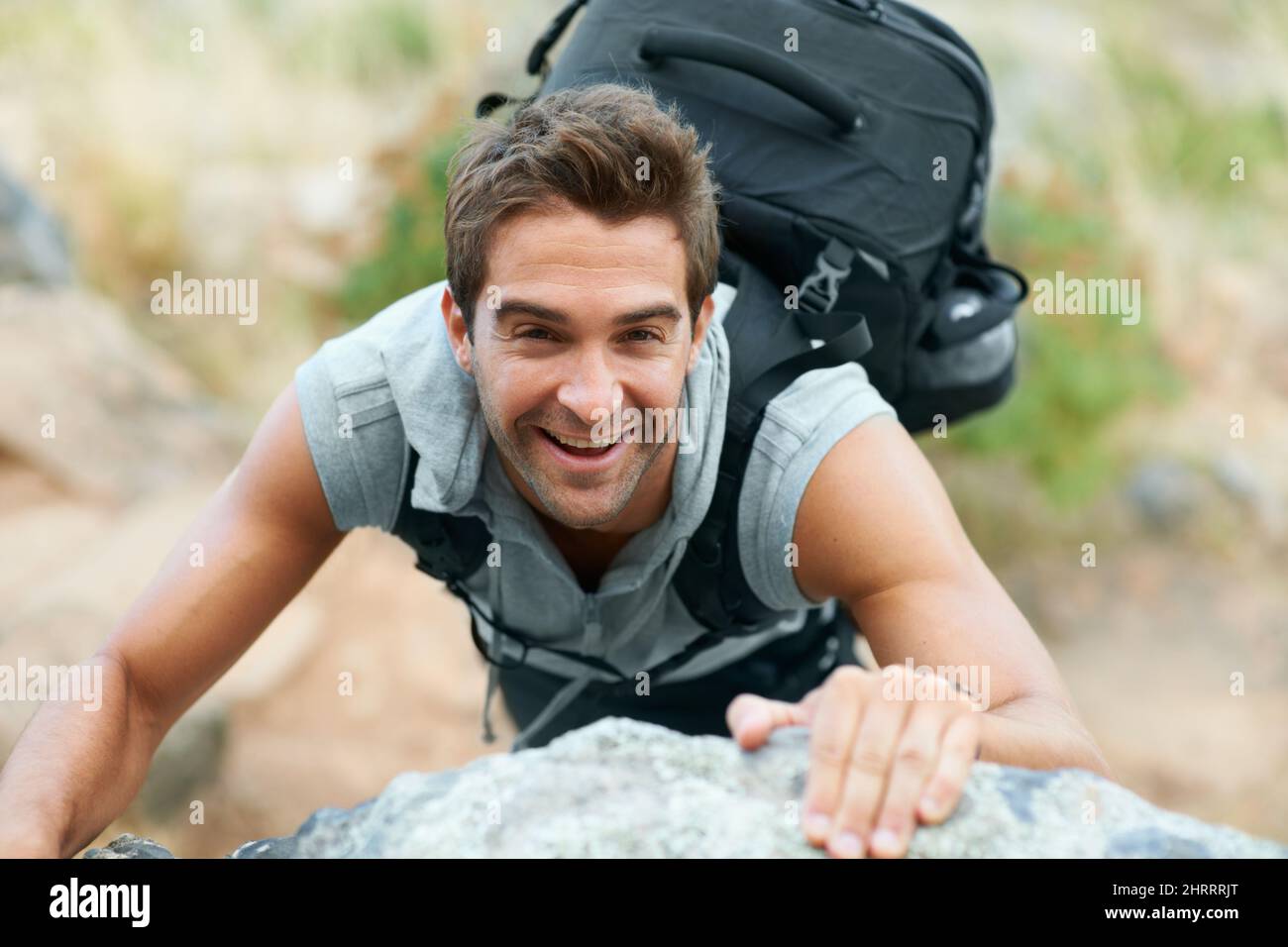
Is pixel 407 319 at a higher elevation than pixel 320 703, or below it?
higher

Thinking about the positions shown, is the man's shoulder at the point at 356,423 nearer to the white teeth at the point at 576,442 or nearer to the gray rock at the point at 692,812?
the white teeth at the point at 576,442

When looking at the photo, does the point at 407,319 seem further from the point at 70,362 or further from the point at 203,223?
the point at 203,223

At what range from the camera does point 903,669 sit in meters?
1.80

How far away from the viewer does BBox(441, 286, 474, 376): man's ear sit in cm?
272

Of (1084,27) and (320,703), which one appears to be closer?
(320,703)

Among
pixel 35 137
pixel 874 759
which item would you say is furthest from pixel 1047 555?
pixel 35 137

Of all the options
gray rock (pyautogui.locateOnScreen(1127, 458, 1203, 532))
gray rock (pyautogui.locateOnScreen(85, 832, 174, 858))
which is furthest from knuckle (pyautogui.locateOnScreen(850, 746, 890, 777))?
gray rock (pyautogui.locateOnScreen(1127, 458, 1203, 532))

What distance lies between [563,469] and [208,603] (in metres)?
0.86

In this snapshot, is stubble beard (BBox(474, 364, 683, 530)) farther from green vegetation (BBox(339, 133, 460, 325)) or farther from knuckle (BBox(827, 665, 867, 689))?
green vegetation (BBox(339, 133, 460, 325))
